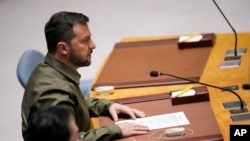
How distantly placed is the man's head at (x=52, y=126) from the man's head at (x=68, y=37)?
78 cm

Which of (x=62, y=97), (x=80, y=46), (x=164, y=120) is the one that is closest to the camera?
(x=62, y=97)

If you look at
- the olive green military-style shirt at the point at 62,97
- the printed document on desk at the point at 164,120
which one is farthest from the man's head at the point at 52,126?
the printed document on desk at the point at 164,120

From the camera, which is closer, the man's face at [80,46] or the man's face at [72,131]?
the man's face at [72,131]

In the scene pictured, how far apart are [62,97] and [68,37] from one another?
336mm

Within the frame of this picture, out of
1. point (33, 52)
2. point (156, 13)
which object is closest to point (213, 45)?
point (33, 52)

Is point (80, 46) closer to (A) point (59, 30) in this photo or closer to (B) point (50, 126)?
(A) point (59, 30)

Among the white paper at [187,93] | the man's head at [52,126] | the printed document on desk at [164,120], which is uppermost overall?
the man's head at [52,126]

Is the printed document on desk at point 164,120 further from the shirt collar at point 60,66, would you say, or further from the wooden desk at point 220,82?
the shirt collar at point 60,66

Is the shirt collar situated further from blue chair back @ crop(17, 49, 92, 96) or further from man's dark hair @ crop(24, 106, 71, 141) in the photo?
man's dark hair @ crop(24, 106, 71, 141)

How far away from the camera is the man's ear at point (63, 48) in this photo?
76.6 inches

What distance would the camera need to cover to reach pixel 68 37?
1.95 metres

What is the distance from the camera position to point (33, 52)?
271 centimetres

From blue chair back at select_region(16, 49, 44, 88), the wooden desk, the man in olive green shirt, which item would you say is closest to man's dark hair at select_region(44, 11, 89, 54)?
the man in olive green shirt

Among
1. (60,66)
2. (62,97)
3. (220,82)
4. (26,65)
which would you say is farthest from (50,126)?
(26,65)
